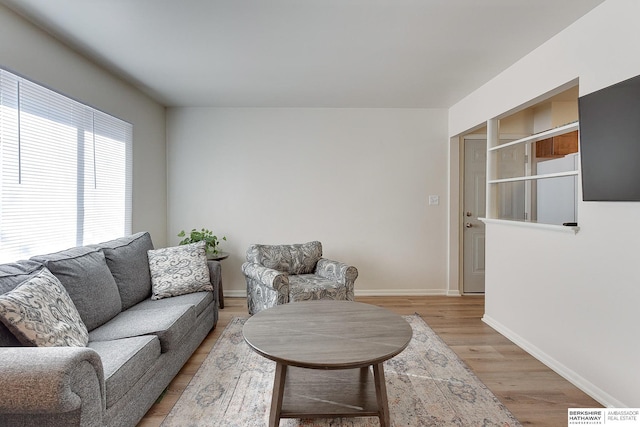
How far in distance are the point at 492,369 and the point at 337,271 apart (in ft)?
5.14

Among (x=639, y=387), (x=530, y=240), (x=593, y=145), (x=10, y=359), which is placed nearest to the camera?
(x=10, y=359)

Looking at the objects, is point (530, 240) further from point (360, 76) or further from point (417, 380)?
point (360, 76)

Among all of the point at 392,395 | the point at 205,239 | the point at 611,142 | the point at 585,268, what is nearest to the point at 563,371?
the point at 585,268

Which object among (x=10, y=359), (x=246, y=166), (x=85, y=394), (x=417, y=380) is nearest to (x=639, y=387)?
(x=417, y=380)

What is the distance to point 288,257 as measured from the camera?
12.4ft

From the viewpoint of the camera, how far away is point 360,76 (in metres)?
3.30

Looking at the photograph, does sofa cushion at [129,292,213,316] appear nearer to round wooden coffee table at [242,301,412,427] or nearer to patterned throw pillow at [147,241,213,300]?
patterned throw pillow at [147,241,213,300]

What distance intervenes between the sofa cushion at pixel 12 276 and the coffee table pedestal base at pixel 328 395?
47.5 inches

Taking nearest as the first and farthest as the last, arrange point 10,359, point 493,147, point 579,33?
point 10,359, point 579,33, point 493,147

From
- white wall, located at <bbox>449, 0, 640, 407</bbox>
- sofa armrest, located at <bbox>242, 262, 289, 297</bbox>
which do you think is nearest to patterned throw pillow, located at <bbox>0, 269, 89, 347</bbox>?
sofa armrest, located at <bbox>242, 262, 289, 297</bbox>

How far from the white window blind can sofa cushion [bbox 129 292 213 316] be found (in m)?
0.79

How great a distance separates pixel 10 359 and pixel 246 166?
11.1ft

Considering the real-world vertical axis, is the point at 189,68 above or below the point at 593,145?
above

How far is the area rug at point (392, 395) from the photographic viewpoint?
6.25 feet
